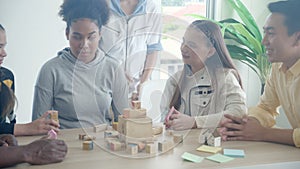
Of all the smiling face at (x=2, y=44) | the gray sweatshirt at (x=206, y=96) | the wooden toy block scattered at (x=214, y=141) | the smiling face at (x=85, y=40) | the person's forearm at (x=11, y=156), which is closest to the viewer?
the person's forearm at (x=11, y=156)

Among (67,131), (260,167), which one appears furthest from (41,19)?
(260,167)

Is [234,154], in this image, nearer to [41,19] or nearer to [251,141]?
[251,141]

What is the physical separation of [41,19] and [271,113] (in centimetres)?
117

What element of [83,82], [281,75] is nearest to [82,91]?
[83,82]

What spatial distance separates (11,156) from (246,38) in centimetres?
157

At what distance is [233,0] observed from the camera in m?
2.31

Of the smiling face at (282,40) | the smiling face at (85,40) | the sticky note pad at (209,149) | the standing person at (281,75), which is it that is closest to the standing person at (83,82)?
the smiling face at (85,40)

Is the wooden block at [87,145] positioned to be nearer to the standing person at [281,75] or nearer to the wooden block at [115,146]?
the wooden block at [115,146]

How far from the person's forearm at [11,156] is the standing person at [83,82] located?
446 millimetres

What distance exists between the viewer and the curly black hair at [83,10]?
1.84 meters

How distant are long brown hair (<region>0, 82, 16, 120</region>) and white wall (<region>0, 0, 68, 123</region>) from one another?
262mm

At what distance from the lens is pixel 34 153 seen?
3.57 ft

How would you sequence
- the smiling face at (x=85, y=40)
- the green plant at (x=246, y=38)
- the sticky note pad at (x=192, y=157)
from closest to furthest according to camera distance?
the sticky note pad at (x=192, y=157) < the smiling face at (x=85, y=40) < the green plant at (x=246, y=38)

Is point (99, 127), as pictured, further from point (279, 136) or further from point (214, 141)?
point (279, 136)
